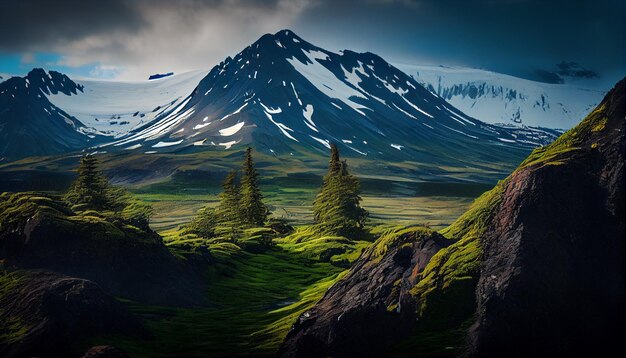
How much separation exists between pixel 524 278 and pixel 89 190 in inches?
1885

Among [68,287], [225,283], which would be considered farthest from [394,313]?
[225,283]

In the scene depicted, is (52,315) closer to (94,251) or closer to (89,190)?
(94,251)

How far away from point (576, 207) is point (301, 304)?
67.6 ft

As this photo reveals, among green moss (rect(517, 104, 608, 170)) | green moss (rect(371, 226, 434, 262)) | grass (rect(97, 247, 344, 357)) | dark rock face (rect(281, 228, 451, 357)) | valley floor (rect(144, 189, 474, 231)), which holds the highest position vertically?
green moss (rect(517, 104, 608, 170))

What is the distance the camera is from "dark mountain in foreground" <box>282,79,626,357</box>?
22.0 meters

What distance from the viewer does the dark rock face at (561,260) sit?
71.8 feet

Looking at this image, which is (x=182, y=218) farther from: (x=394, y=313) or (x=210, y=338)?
(x=394, y=313)

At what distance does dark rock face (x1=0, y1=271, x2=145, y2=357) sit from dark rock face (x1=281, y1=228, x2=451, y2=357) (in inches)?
438

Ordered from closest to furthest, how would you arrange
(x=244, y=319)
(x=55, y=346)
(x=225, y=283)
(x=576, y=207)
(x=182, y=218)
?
(x=576, y=207), (x=55, y=346), (x=244, y=319), (x=225, y=283), (x=182, y=218)

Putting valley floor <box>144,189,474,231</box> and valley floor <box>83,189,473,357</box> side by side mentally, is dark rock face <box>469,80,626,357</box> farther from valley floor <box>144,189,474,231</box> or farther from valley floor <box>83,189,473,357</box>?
valley floor <box>144,189,474,231</box>

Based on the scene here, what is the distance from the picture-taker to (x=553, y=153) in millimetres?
26109

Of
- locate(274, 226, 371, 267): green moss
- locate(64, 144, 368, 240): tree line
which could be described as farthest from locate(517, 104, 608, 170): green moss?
locate(64, 144, 368, 240): tree line

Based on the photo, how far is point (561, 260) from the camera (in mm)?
23000

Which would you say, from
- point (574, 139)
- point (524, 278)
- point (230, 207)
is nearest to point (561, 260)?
point (524, 278)
